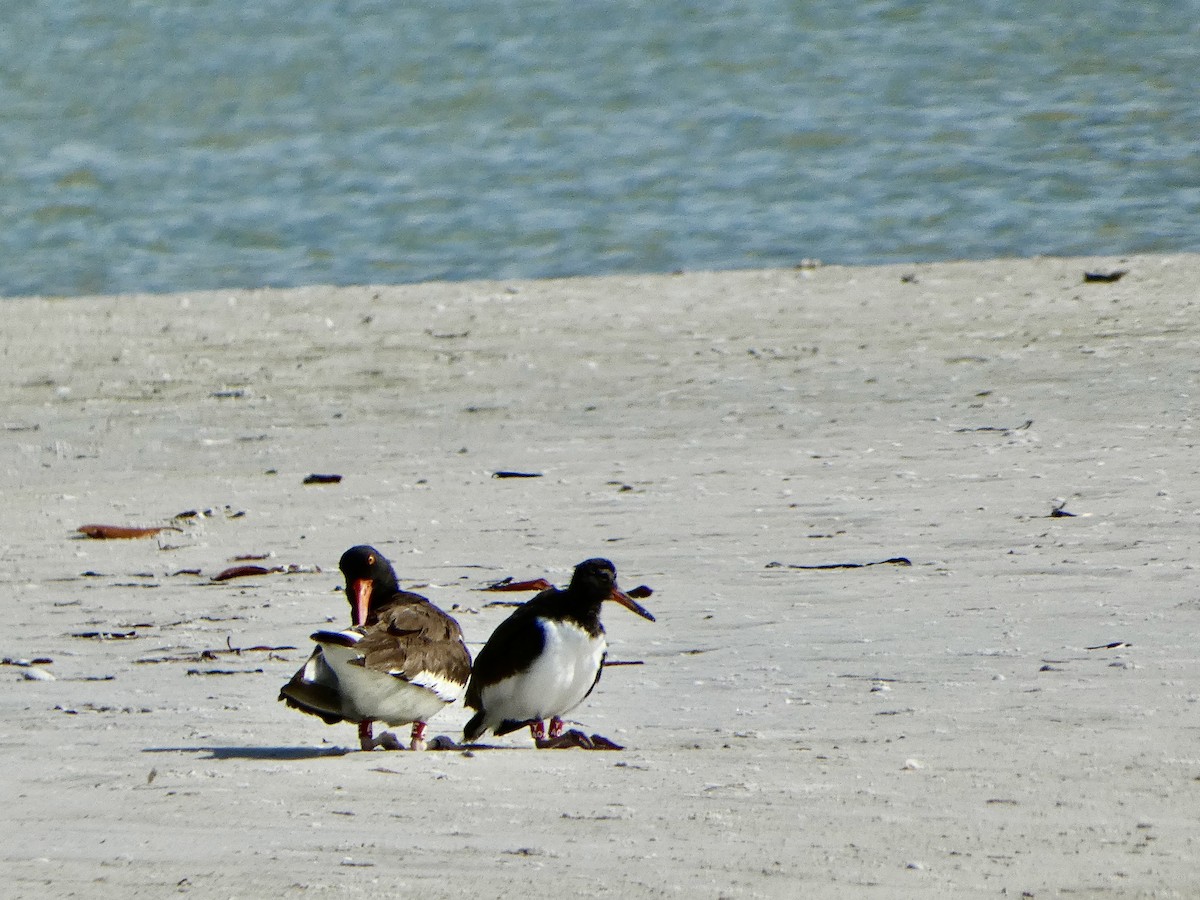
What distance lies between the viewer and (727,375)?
448 inches

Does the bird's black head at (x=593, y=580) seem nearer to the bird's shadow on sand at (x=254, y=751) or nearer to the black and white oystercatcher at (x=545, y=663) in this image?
Answer: the black and white oystercatcher at (x=545, y=663)

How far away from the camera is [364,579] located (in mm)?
6324

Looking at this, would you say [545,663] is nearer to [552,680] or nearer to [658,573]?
[552,680]

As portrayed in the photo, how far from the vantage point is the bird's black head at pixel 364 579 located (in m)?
6.27

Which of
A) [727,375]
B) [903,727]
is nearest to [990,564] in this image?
[903,727]

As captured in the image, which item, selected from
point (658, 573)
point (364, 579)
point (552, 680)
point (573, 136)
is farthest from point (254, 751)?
point (573, 136)

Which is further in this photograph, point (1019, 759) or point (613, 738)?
point (613, 738)

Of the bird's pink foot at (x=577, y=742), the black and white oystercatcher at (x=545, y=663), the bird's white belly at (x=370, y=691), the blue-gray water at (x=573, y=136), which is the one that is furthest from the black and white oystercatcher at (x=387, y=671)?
the blue-gray water at (x=573, y=136)

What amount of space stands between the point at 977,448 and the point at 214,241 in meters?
11.8

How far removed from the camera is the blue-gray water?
60.3ft

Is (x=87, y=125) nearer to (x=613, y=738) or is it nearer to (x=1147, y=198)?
(x=1147, y=198)

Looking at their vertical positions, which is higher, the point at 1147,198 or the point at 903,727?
the point at 903,727

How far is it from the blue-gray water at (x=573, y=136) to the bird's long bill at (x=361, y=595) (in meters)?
11.0

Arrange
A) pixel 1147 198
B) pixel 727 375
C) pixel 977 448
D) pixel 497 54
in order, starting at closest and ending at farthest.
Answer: pixel 977 448
pixel 727 375
pixel 1147 198
pixel 497 54
